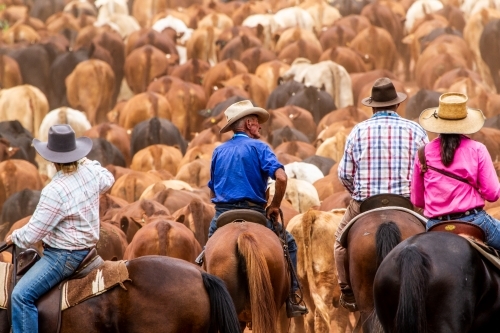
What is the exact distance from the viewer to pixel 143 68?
113 ft

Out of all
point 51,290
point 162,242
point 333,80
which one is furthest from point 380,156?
point 333,80

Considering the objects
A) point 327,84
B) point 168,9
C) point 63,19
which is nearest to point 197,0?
point 168,9

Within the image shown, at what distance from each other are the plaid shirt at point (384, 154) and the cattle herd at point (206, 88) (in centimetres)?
307

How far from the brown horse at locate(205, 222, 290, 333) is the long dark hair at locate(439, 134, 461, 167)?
5.76ft

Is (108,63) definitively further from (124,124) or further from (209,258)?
(209,258)

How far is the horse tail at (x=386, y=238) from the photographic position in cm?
831

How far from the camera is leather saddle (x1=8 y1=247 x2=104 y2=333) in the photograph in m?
7.83

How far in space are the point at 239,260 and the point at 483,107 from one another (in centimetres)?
1867

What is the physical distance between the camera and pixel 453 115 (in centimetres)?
805

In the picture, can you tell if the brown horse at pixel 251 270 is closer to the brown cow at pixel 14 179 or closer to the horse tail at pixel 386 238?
the horse tail at pixel 386 238

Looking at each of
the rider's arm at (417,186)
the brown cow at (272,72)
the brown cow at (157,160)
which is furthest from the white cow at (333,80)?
the rider's arm at (417,186)

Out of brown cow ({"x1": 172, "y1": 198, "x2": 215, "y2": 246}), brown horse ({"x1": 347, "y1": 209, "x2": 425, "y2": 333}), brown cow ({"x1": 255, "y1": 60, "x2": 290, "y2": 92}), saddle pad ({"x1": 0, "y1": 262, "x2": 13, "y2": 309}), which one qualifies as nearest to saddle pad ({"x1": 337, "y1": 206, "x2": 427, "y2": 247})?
brown horse ({"x1": 347, "y1": 209, "x2": 425, "y2": 333})

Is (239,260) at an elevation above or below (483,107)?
above

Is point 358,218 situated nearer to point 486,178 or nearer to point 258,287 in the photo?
point 258,287
